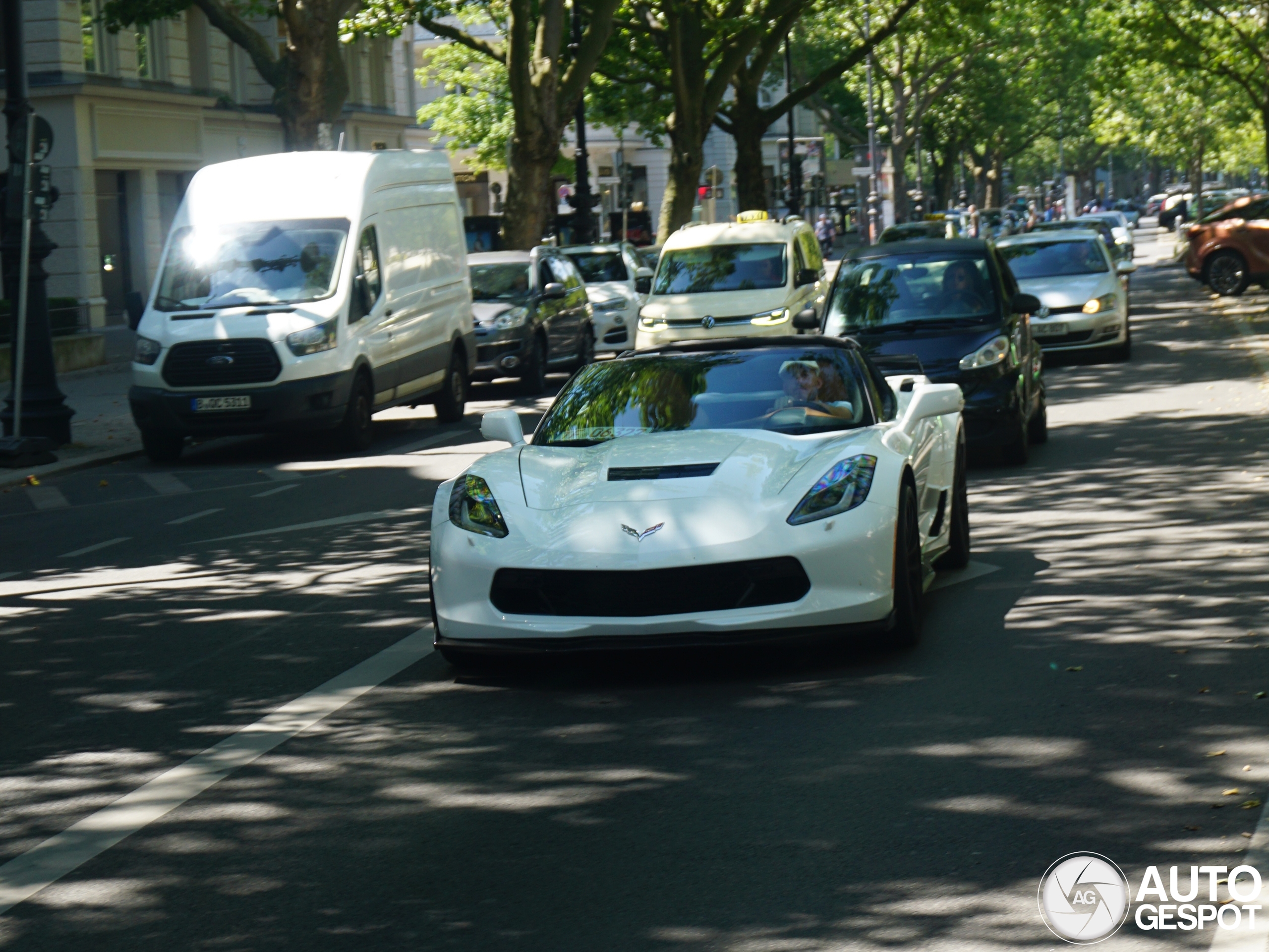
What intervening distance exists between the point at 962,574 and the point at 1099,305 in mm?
13513

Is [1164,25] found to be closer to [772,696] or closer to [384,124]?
[384,124]

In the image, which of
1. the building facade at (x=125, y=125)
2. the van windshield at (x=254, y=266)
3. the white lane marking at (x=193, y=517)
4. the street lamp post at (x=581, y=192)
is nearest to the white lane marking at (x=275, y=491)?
the white lane marking at (x=193, y=517)

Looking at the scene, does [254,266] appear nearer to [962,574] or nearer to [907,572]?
[962,574]

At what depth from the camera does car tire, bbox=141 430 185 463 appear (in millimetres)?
17047

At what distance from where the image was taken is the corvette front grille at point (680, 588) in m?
6.83

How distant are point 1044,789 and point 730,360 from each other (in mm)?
3535

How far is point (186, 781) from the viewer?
5977 millimetres

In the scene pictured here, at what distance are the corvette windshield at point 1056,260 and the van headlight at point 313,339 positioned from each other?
921cm

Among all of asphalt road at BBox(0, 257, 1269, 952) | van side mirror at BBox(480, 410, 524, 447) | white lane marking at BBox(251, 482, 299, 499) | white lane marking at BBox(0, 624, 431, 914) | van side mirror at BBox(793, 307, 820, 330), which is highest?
van side mirror at BBox(793, 307, 820, 330)

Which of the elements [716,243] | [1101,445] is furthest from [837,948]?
[716,243]

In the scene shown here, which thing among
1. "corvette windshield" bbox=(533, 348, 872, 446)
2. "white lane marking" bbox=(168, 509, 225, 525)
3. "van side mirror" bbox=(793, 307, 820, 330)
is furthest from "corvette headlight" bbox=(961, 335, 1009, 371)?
"white lane marking" bbox=(168, 509, 225, 525)

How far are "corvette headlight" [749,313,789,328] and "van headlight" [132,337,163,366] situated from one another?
7168 millimetres

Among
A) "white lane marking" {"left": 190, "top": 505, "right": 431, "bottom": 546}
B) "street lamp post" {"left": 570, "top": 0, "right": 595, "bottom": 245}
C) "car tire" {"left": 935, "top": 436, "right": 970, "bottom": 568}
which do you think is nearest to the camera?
"car tire" {"left": 935, "top": 436, "right": 970, "bottom": 568}

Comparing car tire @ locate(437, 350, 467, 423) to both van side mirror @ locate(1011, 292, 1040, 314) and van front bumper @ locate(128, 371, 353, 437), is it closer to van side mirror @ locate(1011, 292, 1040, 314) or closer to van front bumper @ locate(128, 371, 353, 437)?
van front bumper @ locate(128, 371, 353, 437)
